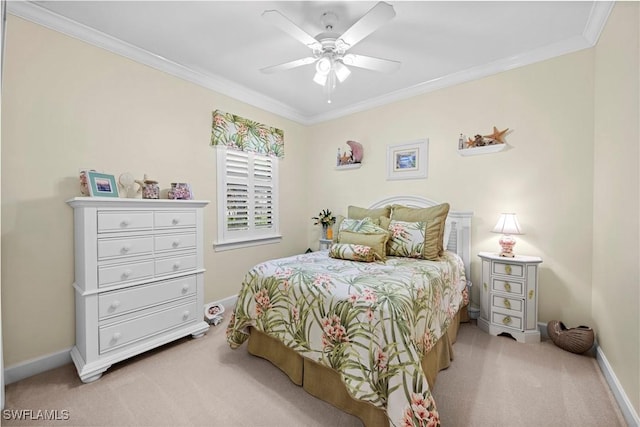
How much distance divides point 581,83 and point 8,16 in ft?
14.9

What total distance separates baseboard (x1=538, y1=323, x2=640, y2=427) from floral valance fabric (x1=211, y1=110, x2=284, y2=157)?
3788 mm

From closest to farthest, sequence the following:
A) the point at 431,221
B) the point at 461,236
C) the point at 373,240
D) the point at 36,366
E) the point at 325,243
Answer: the point at 36,366 < the point at 373,240 < the point at 431,221 < the point at 461,236 < the point at 325,243

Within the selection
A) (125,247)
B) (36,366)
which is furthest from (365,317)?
(36,366)

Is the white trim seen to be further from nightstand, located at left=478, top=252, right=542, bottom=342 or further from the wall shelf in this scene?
the wall shelf

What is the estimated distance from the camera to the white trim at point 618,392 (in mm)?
1466

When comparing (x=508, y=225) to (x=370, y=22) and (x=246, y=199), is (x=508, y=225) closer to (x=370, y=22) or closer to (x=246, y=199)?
(x=370, y=22)

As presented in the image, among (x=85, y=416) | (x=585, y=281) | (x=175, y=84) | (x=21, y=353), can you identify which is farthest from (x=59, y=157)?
(x=585, y=281)

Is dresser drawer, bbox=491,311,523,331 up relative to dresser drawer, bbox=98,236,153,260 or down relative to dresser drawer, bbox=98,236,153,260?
down

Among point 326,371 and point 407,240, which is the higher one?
point 407,240

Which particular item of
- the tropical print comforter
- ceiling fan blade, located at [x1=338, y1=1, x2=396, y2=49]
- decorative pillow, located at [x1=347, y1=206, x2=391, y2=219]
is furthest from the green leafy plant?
ceiling fan blade, located at [x1=338, y1=1, x2=396, y2=49]

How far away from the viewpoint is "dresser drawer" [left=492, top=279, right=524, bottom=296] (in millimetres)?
2416

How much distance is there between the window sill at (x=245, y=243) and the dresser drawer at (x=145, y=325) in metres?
0.79

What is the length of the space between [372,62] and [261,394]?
2.57 m

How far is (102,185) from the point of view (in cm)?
214
